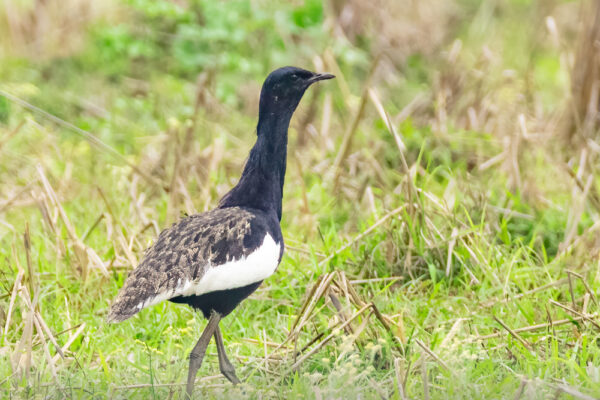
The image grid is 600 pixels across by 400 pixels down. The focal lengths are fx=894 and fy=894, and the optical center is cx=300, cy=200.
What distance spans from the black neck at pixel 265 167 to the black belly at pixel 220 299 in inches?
18.0

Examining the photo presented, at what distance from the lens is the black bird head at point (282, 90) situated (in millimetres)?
4289

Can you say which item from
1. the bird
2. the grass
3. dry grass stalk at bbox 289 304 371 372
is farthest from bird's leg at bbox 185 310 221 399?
dry grass stalk at bbox 289 304 371 372

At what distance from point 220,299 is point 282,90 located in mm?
1051

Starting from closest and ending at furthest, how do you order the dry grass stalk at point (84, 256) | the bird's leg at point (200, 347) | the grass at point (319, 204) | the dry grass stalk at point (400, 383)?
the dry grass stalk at point (400, 383), the bird's leg at point (200, 347), the grass at point (319, 204), the dry grass stalk at point (84, 256)

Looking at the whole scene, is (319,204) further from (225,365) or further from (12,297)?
(12,297)

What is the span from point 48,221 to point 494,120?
4.22 m

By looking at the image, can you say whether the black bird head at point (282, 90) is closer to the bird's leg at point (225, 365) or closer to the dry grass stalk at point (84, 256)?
the bird's leg at point (225, 365)

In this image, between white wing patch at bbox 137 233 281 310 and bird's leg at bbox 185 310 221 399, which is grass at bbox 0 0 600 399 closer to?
bird's leg at bbox 185 310 221 399

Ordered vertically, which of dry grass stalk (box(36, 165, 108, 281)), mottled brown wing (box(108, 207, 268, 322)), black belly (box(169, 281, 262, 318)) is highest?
mottled brown wing (box(108, 207, 268, 322))

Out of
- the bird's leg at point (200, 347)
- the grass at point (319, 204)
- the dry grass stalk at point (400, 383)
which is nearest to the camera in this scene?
the dry grass stalk at point (400, 383)

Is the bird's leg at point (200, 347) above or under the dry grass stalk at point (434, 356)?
above

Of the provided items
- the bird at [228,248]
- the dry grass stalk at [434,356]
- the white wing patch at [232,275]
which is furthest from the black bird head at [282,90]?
the dry grass stalk at [434,356]

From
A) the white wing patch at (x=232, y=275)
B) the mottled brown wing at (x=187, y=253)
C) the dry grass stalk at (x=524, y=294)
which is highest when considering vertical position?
the mottled brown wing at (x=187, y=253)

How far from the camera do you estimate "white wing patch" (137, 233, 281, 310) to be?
3.91 metres
